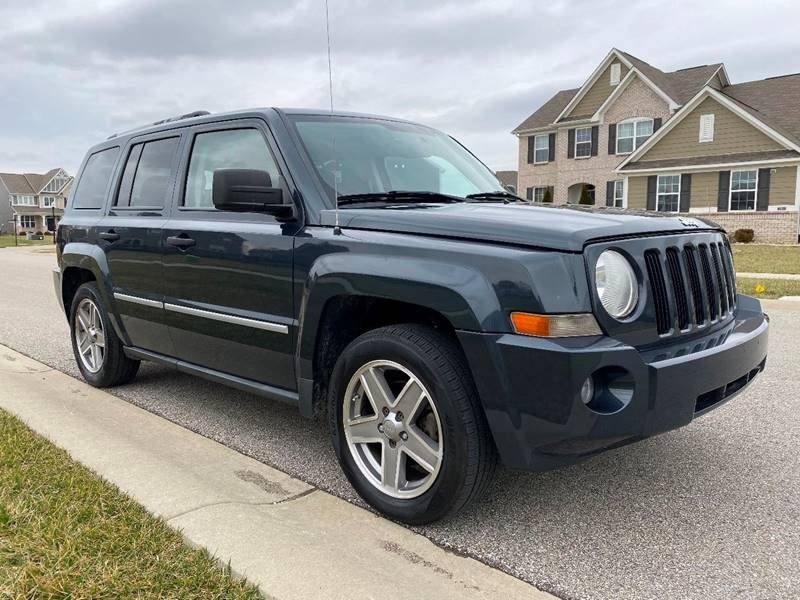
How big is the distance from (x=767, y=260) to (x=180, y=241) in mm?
15815

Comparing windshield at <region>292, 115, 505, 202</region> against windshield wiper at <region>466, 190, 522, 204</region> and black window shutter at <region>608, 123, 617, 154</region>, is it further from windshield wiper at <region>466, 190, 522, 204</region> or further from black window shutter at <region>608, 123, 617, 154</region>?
black window shutter at <region>608, 123, 617, 154</region>

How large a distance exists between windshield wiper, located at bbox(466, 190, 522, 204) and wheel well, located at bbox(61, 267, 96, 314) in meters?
3.13

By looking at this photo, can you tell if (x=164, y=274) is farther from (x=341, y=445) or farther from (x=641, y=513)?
(x=641, y=513)

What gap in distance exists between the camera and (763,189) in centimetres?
2377

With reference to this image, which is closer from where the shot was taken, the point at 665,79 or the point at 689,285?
the point at 689,285

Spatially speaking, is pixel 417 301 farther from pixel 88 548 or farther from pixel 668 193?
pixel 668 193

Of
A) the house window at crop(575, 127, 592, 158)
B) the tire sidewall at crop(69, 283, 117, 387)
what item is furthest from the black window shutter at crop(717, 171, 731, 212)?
the tire sidewall at crop(69, 283, 117, 387)

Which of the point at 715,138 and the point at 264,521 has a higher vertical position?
the point at 715,138

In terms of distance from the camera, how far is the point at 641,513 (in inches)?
117

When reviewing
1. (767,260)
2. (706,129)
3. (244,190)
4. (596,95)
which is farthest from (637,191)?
(244,190)

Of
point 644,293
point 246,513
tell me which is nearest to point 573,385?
point 644,293

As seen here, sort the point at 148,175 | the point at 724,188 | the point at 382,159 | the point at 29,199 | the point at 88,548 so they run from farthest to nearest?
1. the point at 29,199
2. the point at 724,188
3. the point at 148,175
4. the point at 382,159
5. the point at 88,548

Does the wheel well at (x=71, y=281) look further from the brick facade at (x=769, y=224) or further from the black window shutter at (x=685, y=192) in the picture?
the black window shutter at (x=685, y=192)

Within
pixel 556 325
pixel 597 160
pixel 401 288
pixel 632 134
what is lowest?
pixel 556 325
